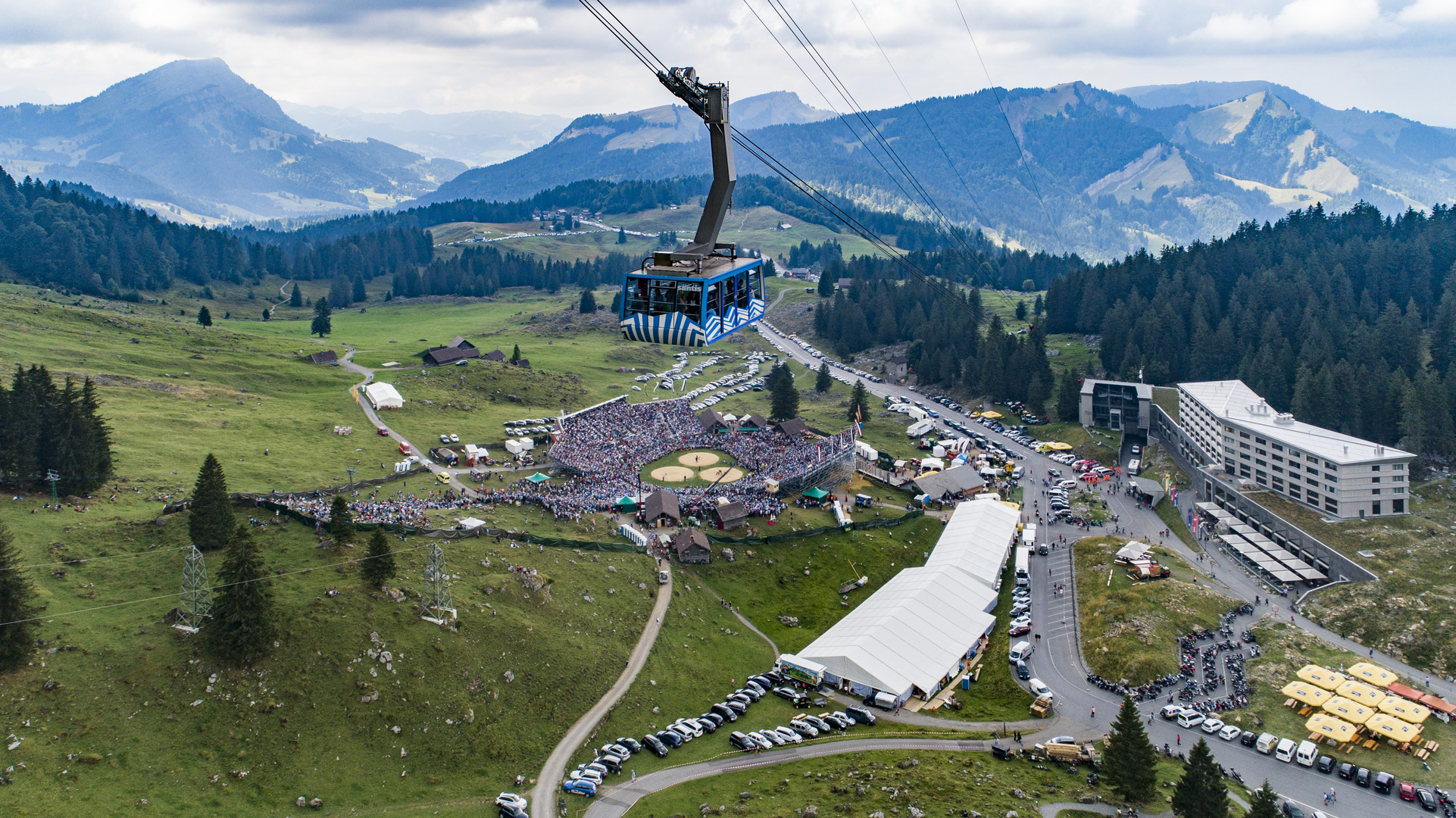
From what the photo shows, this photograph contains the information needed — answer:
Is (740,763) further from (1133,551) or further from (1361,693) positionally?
(1133,551)

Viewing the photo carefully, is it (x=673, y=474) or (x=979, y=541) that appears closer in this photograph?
(x=979, y=541)

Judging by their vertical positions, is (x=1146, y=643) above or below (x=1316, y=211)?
below

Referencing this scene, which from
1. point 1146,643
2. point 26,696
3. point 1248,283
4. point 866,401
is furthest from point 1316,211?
point 26,696

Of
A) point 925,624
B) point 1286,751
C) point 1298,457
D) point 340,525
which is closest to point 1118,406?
point 1298,457

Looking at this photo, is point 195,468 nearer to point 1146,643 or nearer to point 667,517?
point 667,517

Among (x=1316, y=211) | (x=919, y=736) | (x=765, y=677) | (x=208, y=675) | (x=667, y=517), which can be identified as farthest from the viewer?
(x=1316, y=211)

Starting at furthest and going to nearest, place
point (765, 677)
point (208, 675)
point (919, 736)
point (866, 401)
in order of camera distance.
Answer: point (866, 401) < point (765, 677) < point (919, 736) < point (208, 675)

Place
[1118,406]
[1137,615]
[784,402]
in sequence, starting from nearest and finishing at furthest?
1. [1137,615]
2. [784,402]
3. [1118,406]
